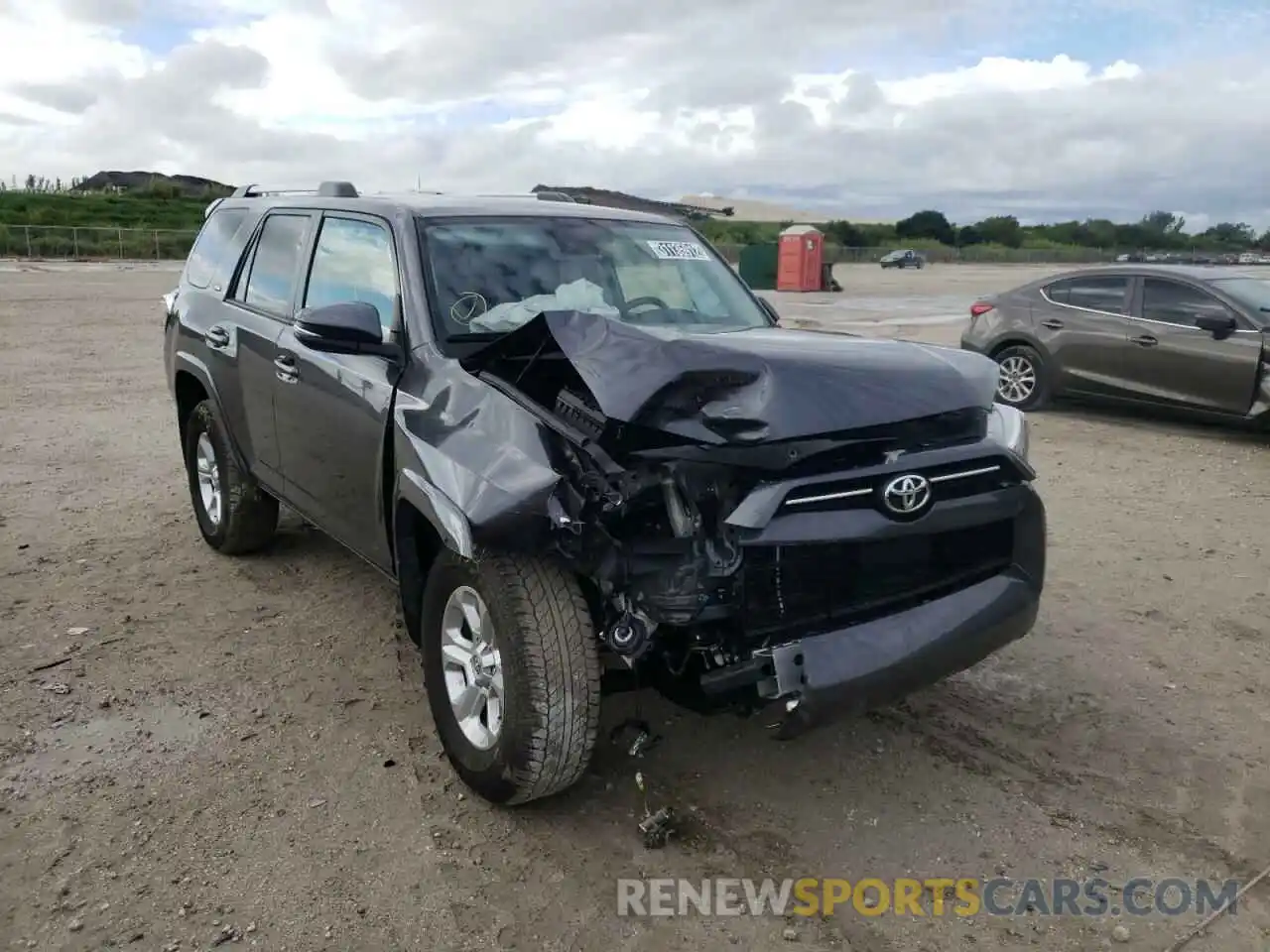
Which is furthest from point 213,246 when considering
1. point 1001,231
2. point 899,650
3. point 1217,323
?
point 1001,231

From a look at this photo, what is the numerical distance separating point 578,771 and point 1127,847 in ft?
5.55

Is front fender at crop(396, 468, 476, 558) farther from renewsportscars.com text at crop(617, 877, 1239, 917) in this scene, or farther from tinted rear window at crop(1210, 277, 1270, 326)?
tinted rear window at crop(1210, 277, 1270, 326)

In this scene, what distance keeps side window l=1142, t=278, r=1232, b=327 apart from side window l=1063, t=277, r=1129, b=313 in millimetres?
210

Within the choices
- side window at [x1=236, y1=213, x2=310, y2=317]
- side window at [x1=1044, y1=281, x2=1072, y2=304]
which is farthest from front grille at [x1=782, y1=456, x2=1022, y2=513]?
side window at [x1=1044, y1=281, x2=1072, y2=304]

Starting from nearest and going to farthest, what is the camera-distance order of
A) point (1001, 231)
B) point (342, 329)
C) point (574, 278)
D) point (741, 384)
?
1. point (741, 384)
2. point (342, 329)
3. point (574, 278)
4. point (1001, 231)

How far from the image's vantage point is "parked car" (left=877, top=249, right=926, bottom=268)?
59.5m

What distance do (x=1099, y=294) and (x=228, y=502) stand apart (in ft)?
27.3

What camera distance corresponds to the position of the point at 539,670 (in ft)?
10.2

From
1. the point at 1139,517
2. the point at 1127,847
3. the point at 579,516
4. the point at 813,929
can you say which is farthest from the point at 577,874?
the point at 1139,517

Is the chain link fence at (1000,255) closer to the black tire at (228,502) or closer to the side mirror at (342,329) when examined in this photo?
the black tire at (228,502)

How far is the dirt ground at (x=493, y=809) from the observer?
9.72 ft

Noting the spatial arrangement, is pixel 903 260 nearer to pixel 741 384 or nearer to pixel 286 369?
pixel 286 369

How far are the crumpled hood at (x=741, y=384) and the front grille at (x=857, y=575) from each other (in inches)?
14.0

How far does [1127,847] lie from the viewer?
10.8 feet
